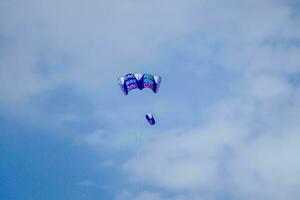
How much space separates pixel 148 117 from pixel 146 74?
232 inches

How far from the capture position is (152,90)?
242ft

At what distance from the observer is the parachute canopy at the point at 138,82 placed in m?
73.1

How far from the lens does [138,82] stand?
73.0 metres

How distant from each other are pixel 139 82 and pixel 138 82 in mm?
140

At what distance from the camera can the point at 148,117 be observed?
75562 millimetres

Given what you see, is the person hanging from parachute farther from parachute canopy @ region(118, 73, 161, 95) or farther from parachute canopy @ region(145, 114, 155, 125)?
parachute canopy @ region(145, 114, 155, 125)

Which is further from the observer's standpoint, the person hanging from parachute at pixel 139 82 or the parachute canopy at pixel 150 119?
the parachute canopy at pixel 150 119

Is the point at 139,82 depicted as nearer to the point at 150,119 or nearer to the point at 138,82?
the point at 138,82

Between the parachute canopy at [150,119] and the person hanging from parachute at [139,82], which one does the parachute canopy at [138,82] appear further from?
the parachute canopy at [150,119]

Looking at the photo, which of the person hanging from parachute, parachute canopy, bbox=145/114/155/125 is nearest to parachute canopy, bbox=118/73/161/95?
the person hanging from parachute

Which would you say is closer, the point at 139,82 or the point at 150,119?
the point at 139,82

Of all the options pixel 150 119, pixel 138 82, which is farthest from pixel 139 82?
pixel 150 119

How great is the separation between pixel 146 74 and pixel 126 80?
8.78ft

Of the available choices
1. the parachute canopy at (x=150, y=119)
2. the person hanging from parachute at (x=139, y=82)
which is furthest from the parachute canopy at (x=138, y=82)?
the parachute canopy at (x=150, y=119)
